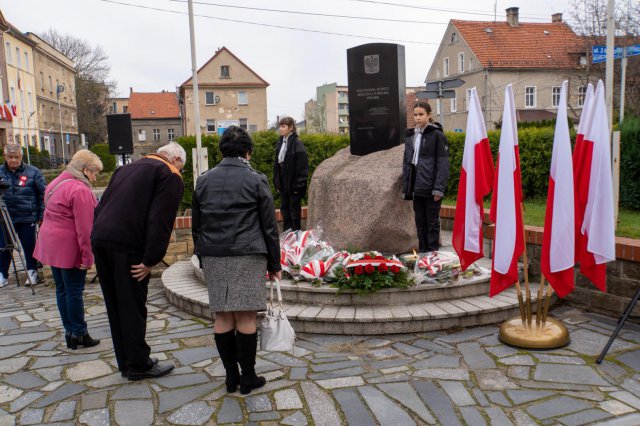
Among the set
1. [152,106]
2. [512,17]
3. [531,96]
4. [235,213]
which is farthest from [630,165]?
[152,106]

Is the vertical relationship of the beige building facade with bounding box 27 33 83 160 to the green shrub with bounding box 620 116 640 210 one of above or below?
above

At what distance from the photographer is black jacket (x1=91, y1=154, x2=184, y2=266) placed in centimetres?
376

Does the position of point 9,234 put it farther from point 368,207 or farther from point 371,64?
point 371,64

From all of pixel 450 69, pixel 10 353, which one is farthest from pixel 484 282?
pixel 450 69

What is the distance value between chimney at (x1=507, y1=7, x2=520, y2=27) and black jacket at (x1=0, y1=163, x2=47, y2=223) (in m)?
40.1

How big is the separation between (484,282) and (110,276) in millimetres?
3553

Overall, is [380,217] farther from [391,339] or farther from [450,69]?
[450,69]

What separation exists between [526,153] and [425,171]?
614 cm

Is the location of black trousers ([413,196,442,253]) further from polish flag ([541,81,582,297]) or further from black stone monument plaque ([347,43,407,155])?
polish flag ([541,81,582,297])

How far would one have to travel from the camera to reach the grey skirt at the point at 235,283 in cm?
346

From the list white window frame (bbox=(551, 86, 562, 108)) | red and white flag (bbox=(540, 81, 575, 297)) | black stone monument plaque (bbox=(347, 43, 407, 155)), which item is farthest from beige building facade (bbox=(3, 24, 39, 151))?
red and white flag (bbox=(540, 81, 575, 297))

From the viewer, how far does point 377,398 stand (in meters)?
3.56

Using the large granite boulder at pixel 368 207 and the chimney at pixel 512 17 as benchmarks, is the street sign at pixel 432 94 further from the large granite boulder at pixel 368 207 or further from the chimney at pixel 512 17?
the chimney at pixel 512 17

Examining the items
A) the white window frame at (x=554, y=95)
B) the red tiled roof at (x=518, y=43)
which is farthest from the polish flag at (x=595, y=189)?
the white window frame at (x=554, y=95)
